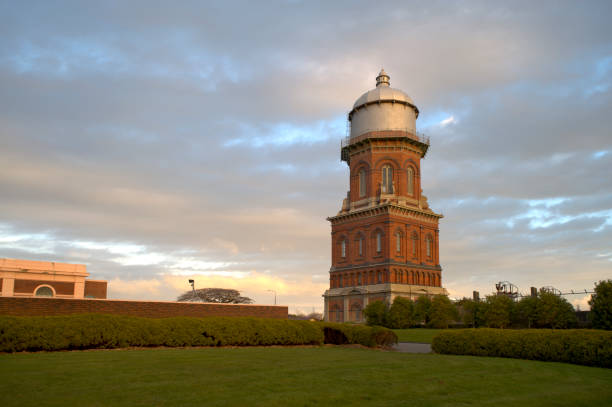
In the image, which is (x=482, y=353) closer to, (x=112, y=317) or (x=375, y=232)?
(x=112, y=317)

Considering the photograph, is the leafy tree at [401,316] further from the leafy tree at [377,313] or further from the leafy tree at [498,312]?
the leafy tree at [498,312]

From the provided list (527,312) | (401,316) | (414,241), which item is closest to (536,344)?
(527,312)

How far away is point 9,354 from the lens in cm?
1933

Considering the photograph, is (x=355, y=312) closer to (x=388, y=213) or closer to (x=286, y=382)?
(x=388, y=213)

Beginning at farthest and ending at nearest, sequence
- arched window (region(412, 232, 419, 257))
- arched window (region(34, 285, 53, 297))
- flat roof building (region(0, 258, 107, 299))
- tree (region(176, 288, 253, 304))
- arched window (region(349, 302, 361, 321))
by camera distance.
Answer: tree (region(176, 288, 253, 304)) < arched window (region(412, 232, 419, 257)) < arched window (region(349, 302, 361, 321)) < arched window (region(34, 285, 53, 297)) < flat roof building (region(0, 258, 107, 299))

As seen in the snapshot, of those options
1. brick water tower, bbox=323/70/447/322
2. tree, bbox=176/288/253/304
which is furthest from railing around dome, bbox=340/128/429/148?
tree, bbox=176/288/253/304

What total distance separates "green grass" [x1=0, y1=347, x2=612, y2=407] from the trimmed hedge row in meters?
1.77

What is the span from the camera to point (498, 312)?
41312 millimetres

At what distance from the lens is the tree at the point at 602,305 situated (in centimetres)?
3300

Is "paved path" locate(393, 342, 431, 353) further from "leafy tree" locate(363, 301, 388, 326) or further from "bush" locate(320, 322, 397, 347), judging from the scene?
"leafy tree" locate(363, 301, 388, 326)

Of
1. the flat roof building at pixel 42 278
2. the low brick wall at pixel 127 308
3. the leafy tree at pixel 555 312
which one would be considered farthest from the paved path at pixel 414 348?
the flat roof building at pixel 42 278

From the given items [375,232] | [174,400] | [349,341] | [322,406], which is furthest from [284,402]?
[375,232]

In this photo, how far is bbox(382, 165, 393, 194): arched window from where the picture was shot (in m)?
65.6

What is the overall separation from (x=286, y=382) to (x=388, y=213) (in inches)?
1981
